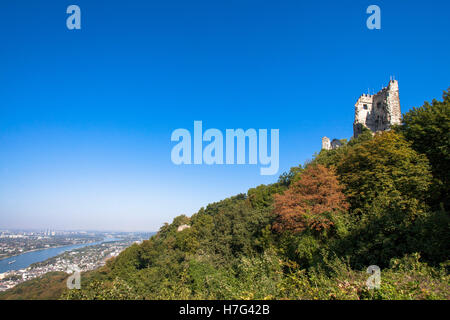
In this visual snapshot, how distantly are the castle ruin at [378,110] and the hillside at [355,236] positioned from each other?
23704 millimetres

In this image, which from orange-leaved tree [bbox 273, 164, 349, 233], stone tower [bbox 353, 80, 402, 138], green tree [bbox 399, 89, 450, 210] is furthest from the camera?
stone tower [bbox 353, 80, 402, 138]

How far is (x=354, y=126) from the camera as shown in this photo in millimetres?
44094

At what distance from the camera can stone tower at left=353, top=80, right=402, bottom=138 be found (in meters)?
37.4

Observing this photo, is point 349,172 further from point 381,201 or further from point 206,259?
point 206,259

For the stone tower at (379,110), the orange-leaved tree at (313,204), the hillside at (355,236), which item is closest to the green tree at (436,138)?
the hillside at (355,236)

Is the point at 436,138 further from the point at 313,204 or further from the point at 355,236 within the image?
the point at 355,236

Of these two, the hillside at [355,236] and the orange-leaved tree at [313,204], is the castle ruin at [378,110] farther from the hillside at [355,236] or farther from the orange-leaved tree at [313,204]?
the orange-leaved tree at [313,204]

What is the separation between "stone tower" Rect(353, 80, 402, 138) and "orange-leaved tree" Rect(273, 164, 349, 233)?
94.8ft

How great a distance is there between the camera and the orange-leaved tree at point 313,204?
12.7 metres

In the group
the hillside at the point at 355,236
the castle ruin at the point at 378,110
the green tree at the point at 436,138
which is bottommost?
the hillside at the point at 355,236

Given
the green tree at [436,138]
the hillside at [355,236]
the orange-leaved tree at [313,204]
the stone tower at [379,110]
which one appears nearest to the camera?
the hillside at [355,236]

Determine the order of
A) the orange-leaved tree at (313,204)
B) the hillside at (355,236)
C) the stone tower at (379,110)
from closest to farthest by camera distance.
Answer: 1. the hillside at (355,236)
2. the orange-leaved tree at (313,204)
3. the stone tower at (379,110)

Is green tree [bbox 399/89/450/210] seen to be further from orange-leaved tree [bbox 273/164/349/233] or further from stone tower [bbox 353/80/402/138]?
stone tower [bbox 353/80/402/138]

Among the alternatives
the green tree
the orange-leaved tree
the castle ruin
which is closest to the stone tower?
the castle ruin
